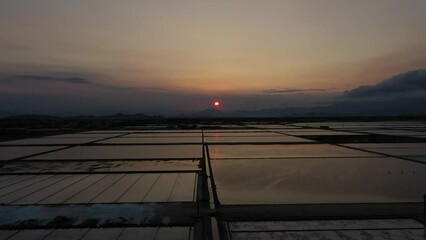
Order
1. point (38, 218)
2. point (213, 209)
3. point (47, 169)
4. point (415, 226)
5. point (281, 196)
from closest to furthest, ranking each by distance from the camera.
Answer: point (415, 226) → point (38, 218) → point (213, 209) → point (281, 196) → point (47, 169)

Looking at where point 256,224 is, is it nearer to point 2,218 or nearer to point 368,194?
point 368,194

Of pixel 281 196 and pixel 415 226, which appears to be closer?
pixel 415 226

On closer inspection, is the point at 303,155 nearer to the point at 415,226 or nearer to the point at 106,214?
the point at 415,226

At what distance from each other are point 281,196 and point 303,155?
6.85m

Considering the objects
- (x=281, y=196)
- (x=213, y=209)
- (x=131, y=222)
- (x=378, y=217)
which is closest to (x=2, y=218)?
(x=131, y=222)

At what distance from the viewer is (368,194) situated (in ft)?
23.4

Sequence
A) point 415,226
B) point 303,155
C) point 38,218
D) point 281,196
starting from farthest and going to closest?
1. point 303,155
2. point 281,196
3. point 38,218
4. point 415,226

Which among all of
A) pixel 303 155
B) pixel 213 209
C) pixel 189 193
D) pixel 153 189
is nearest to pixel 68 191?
pixel 153 189

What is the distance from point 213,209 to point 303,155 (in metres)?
8.27

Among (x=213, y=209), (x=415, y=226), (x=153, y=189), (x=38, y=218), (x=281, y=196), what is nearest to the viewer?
(x=415, y=226)

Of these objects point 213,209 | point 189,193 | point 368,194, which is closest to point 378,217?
point 368,194

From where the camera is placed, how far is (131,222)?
5.29 meters

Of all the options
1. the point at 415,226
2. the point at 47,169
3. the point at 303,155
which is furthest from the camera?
the point at 303,155

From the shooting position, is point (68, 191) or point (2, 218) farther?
point (68, 191)
